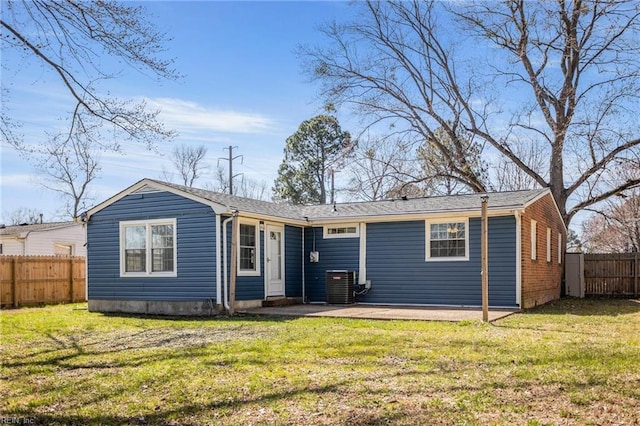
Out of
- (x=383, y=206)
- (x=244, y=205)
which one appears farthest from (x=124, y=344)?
(x=383, y=206)

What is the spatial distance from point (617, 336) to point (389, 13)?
18822 mm

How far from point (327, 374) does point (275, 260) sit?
9047mm

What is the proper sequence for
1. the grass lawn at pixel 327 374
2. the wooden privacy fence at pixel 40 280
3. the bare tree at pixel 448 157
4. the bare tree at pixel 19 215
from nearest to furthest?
the grass lawn at pixel 327 374, the wooden privacy fence at pixel 40 280, the bare tree at pixel 448 157, the bare tree at pixel 19 215

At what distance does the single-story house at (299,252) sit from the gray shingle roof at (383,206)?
54 millimetres

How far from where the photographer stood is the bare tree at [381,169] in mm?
26344

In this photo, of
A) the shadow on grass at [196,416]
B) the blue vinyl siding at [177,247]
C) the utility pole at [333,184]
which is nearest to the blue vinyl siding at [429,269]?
the blue vinyl siding at [177,247]

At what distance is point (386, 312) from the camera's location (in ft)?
41.9

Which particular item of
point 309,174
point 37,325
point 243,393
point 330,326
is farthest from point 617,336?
point 309,174

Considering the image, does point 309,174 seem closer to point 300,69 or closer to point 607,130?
point 300,69

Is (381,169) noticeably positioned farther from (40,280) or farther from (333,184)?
(40,280)

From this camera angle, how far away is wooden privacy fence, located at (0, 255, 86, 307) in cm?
1673

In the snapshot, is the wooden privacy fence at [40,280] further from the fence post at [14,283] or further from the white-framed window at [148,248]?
the white-framed window at [148,248]

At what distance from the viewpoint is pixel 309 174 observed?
34.8m

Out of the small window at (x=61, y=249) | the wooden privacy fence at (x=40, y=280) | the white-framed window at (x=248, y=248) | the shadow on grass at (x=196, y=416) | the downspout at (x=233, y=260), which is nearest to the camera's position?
the shadow on grass at (x=196, y=416)
